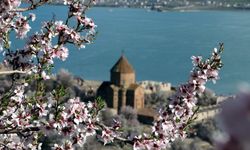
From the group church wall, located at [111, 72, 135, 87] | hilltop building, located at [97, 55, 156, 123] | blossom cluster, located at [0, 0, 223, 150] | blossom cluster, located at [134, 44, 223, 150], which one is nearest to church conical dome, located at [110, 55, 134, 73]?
hilltop building, located at [97, 55, 156, 123]

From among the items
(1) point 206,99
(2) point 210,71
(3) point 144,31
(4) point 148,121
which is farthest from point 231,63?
(2) point 210,71

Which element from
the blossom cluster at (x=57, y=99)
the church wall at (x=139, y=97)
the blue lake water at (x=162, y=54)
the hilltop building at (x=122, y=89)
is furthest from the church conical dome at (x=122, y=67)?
the blossom cluster at (x=57, y=99)

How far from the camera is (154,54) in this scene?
64188 millimetres

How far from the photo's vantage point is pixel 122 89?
148 feet

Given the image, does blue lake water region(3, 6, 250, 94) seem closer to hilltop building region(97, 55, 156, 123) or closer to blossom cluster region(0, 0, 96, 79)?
hilltop building region(97, 55, 156, 123)

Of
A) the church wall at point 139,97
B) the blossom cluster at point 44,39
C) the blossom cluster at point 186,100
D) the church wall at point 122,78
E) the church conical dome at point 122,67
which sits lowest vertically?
the church wall at point 139,97

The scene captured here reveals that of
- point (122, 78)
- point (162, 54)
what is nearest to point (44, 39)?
point (122, 78)

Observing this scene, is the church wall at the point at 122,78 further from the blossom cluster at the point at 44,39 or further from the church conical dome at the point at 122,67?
the blossom cluster at the point at 44,39

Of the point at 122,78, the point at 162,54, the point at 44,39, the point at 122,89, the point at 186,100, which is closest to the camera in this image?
the point at 186,100

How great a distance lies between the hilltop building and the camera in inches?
1735

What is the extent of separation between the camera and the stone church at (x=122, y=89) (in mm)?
44094

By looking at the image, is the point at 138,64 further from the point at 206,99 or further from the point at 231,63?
the point at 206,99

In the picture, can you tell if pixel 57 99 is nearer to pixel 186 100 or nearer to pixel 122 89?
pixel 186 100

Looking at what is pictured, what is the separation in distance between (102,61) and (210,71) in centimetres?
5518
